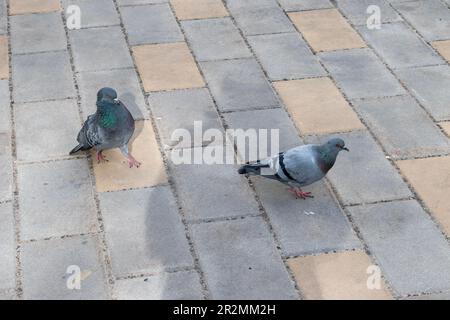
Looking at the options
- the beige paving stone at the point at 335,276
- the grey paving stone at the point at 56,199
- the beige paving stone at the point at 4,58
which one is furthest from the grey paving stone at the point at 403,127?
the beige paving stone at the point at 4,58

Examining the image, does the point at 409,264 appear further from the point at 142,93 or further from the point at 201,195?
the point at 142,93

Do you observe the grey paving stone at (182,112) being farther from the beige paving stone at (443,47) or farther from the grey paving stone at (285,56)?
the beige paving stone at (443,47)

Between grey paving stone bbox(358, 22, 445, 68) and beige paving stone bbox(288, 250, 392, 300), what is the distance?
2.94 meters

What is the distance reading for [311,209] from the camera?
558 cm

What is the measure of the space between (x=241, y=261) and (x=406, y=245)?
122 cm

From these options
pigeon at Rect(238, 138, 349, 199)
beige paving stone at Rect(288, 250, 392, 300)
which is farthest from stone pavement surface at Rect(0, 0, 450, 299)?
pigeon at Rect(238, 138, 349, 199)

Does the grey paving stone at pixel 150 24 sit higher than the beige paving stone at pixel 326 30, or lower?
lower

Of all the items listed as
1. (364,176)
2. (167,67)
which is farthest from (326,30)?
(364,176)

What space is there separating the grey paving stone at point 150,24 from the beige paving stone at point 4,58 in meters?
1.30

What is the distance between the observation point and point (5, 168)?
5961mm

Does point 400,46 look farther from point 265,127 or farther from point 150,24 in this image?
point 150,24

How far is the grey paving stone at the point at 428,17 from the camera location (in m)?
7.97

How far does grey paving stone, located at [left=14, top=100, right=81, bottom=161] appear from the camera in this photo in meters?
6.16
